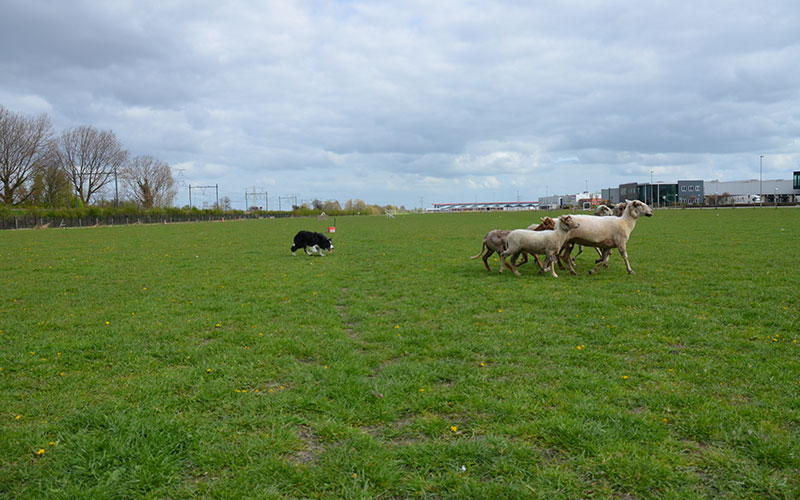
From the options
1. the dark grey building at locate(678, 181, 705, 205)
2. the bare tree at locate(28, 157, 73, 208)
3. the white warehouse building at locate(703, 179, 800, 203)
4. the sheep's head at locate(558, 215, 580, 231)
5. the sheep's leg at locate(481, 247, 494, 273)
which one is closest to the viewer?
the sheep's head at locate(558, 215, 580, 231)

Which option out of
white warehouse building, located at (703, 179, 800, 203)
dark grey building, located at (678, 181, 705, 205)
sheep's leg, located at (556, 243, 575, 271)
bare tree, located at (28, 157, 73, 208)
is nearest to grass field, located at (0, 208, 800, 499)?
sheep's leg, located at (556, 243, 575, 271)

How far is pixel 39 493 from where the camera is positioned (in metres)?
3.50

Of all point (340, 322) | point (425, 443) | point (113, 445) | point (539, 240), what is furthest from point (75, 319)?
point (539, 240)

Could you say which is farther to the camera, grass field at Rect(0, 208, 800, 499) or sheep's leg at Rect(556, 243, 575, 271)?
sheep's leg at Rect(556, 243, 575, 271)

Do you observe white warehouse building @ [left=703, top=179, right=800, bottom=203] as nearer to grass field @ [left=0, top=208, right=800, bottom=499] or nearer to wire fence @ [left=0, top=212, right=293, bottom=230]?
wire fence @ [left=0, top=212, right=293, bottom=230]

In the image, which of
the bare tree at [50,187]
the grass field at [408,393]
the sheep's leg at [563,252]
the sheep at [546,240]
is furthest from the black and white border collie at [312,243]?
the bare tree at [50,187]

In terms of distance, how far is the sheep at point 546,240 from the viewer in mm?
12250

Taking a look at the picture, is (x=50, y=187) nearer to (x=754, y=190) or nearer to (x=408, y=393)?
(x=408, y=393)

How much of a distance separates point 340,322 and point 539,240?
6.12m

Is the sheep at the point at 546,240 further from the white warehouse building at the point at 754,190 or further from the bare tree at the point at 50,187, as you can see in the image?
the white warehouse building at the point at 754,190

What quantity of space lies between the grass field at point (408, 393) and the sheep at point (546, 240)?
1.69 m

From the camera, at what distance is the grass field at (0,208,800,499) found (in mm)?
3643

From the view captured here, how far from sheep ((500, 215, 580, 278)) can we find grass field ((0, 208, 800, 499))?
169 cm

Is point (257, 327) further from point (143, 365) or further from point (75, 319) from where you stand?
point (75, 319)
